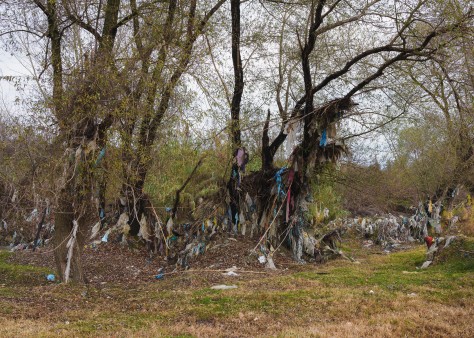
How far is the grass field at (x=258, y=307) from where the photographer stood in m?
4.97

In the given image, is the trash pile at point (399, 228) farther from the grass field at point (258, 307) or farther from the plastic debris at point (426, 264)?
the grass field at point (258, 307)

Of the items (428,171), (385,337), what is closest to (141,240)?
(385,337)

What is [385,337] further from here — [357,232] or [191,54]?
[357,232]

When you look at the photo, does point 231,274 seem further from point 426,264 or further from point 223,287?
point 426,264

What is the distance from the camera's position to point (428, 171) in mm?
20625

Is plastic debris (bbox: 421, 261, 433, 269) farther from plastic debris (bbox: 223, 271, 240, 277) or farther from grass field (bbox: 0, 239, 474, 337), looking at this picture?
plastic debris (bbox: 223, 271, 240, 277)

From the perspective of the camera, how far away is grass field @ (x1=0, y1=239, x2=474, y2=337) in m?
4.97

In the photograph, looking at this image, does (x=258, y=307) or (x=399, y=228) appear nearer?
(x=258, y=307)

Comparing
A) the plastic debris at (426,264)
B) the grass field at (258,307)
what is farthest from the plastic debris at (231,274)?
the plastic debris at (426,264)

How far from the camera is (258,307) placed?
6.05 metres

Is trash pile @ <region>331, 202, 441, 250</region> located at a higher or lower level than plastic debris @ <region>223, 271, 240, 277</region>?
higher

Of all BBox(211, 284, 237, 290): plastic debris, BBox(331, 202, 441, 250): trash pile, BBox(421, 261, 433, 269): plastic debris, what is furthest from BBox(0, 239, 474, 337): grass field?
BBox(331, 202, 441, 250): trash pile

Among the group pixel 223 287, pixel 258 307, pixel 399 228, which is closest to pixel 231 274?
pixel 223 287

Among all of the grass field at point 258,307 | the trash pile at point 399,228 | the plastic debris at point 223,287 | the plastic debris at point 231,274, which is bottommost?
the grass field at point 258,307
